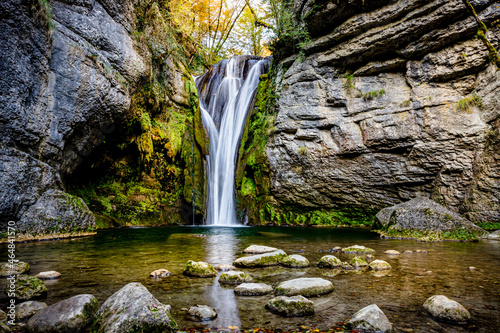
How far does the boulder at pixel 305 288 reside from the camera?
3148 millimetres

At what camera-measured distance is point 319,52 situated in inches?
528

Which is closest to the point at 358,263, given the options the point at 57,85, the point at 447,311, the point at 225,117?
the point at 447,311

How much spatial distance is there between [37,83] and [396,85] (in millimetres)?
12564

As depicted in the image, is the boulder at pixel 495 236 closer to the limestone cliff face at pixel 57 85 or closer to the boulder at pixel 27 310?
the boulder at pixel 27 310

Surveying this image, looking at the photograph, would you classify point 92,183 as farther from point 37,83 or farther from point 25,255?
point 25,255

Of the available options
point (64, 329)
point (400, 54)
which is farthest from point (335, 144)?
point (64, 329)

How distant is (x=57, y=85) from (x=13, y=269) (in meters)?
6.54

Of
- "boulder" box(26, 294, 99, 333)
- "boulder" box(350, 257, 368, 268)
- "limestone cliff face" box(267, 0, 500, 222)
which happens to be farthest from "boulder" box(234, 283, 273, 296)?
"limestone cliff face" box(267, 0, 500, 222)

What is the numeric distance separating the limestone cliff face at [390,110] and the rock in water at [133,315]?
10.9m

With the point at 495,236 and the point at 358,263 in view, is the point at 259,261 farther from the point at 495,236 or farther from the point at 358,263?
the point at 495,236

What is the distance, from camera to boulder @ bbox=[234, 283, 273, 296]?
323cm

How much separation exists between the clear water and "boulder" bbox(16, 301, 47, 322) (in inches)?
10.3

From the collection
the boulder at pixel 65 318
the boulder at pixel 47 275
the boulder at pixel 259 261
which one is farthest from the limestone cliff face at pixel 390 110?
the boulder at pixel 65 318

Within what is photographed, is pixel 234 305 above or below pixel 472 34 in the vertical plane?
below
